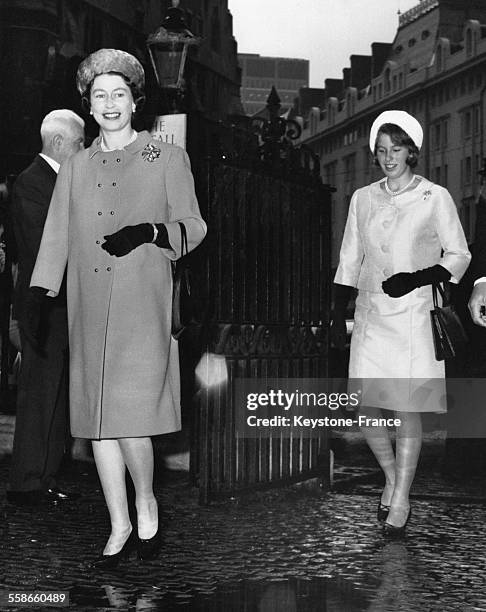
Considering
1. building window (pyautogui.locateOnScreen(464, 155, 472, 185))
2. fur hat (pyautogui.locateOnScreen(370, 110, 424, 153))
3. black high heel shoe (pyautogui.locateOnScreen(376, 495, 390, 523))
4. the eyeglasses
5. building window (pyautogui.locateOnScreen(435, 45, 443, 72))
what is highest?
building window (pyautogui.locateOnScreen(435, 45, 443, 72))

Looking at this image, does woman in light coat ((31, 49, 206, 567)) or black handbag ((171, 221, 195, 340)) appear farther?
black handbag ((171, 221, 195, 340))

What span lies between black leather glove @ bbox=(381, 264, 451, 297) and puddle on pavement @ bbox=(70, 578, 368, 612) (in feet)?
5.49

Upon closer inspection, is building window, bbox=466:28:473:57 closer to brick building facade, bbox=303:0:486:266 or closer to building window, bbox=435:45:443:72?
brick building facade, bbox=303:0:486:266

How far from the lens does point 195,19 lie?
37781 mm

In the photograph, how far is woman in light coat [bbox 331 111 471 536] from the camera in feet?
20.6

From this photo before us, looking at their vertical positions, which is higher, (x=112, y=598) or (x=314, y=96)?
(x=314, y=96)

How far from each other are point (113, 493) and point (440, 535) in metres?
1.73

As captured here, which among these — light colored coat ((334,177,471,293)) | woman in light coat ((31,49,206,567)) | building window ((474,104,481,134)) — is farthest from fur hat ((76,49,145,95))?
building window ((474,104,481,134))

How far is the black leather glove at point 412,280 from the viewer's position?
619 cm

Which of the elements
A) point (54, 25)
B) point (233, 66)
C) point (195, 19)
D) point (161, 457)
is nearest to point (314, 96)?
point (233, 66)

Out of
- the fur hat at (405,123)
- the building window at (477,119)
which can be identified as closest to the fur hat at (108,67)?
the fur hat at (405,123)

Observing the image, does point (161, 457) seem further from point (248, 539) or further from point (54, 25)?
point (54, 25)

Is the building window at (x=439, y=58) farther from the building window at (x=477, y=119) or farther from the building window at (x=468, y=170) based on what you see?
the building window at (x=468, y=170)

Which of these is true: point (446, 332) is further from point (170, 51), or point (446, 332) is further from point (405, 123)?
point (170, 51)
